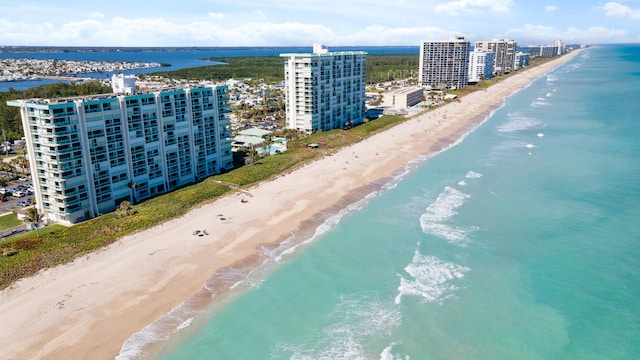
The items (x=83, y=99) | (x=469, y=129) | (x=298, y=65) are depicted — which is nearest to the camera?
(x=83, y=99)

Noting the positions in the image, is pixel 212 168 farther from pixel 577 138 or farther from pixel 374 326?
pixel 577 138

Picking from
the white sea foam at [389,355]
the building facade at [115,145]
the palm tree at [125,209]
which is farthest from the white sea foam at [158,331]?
the building facade at [115,145]

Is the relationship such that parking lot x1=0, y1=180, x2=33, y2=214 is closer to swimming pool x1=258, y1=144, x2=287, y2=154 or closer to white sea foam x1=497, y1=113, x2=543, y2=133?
swimming pool x1=258, y1=144, x2=287, y2=154

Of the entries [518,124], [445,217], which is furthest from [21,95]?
[518,124]

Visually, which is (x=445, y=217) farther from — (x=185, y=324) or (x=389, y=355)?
(x=185, y=324)

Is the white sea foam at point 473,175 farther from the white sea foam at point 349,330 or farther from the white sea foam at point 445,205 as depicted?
the white sea foam at point 349,330

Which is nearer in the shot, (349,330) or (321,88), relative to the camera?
(349,330)

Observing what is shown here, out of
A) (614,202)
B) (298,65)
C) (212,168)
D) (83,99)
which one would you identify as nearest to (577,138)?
(614,202)
